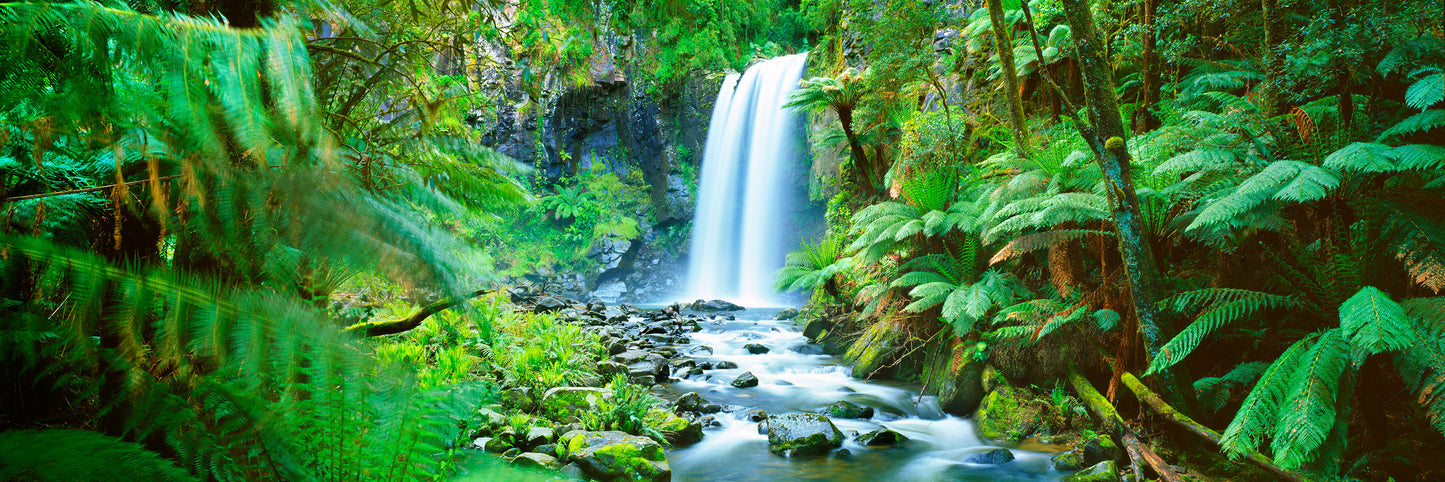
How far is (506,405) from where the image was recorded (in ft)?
14.7

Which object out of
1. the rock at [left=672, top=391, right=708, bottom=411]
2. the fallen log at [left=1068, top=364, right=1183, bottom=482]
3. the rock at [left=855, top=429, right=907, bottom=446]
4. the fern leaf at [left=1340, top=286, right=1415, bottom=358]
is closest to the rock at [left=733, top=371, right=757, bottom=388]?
the rock at [left=672, top=391, right=708, bottom=411]

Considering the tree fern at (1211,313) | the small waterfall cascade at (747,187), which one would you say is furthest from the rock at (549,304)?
the tree fern at (1211,313)

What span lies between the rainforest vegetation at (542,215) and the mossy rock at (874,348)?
0.14 ft

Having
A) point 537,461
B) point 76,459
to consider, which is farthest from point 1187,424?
point 76,459

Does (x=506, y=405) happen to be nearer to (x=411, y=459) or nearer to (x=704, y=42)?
(x=411, y=459)

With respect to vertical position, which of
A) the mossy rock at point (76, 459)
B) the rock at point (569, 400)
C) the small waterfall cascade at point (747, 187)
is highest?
the small waterfall cascade at point (747, 187)

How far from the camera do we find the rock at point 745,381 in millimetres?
6148

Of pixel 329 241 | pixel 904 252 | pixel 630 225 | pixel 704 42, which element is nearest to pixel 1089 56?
pixel 904 252

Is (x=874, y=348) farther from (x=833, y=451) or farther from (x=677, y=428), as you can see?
(x=677, y=428)

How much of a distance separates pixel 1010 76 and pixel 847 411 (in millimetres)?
2886

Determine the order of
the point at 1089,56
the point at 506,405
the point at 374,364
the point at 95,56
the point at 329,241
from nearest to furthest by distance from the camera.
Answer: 1. the point at 95,56
2. the point at 329,241
3. the point at 374,364
4. the point at 1089,56
5. the point at 506,405

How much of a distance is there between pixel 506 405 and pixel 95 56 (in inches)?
147

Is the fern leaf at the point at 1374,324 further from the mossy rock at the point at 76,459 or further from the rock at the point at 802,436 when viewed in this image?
the mossy rock at the point at 76,459

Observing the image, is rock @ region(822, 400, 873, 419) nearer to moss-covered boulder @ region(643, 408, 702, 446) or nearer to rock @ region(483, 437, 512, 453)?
moss-covered boulder @ region(643, 408, 702, 446)
